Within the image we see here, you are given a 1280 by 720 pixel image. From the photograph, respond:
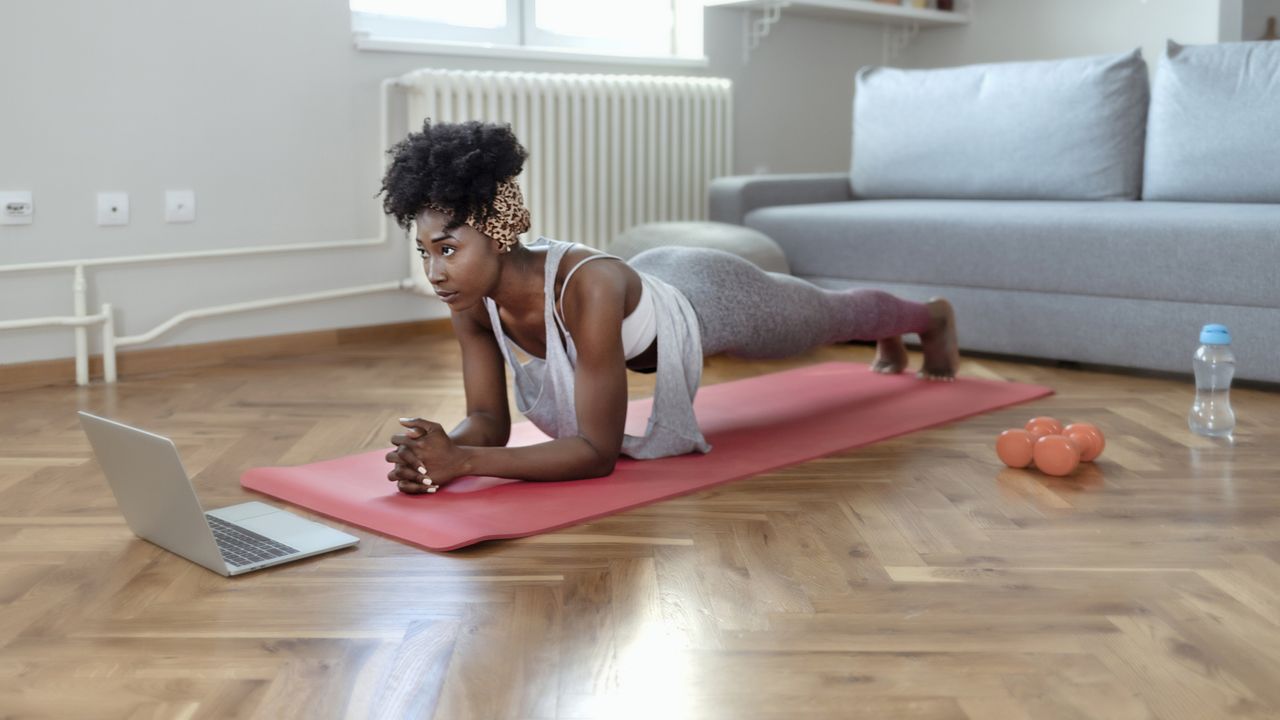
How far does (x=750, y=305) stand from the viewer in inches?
101

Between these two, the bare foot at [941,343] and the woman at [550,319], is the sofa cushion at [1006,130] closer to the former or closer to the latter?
the bare foot at [941,343]

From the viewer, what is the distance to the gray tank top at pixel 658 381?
2248 millimetres

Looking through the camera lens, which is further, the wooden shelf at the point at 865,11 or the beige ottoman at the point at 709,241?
the wooden shelf at the point at 865,11

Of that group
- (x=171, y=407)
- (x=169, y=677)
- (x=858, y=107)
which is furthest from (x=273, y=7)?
(x=169, y=677)

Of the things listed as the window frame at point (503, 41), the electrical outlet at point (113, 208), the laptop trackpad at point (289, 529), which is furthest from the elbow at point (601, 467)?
the window frame at point (503, 41)

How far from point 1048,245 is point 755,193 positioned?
40.9 inches

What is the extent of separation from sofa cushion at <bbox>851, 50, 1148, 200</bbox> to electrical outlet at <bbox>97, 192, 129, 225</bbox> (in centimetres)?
234

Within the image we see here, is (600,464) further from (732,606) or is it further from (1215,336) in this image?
(1215,336)

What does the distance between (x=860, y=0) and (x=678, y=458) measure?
3.09 m

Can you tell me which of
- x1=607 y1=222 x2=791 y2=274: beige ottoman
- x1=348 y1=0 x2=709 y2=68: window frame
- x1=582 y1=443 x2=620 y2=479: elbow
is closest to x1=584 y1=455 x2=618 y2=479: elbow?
x1=582 y1=443 x2=620 y2=479: elbow

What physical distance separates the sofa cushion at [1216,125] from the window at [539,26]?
1.74 meters

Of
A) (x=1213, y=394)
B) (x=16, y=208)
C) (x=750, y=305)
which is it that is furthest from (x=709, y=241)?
(x=16, y=208)

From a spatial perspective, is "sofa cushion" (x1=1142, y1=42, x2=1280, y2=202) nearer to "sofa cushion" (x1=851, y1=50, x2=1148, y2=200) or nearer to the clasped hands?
"sofa cushion" (x1=851, y1=50, x2=1148, y2=200)

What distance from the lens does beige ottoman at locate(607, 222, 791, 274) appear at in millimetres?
3572
